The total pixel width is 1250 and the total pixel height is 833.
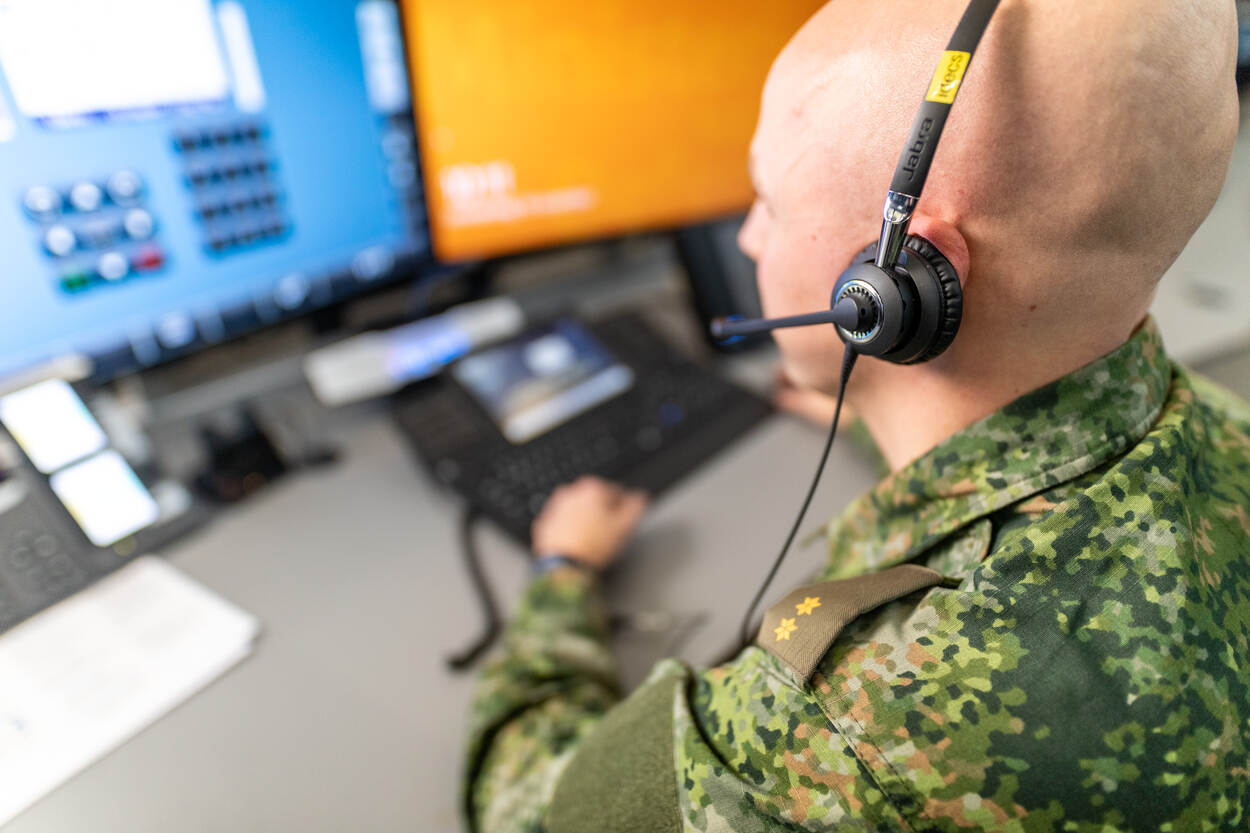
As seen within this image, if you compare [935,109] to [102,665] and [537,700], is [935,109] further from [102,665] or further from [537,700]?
[102,665]

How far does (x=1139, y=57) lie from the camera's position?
13.9 inches

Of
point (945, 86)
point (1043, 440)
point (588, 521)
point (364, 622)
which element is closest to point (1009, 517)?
point (1043, 440)

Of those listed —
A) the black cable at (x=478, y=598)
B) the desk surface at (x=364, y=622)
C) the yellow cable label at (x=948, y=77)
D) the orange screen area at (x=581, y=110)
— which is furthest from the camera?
the orange screen area at (x=581, y=110)

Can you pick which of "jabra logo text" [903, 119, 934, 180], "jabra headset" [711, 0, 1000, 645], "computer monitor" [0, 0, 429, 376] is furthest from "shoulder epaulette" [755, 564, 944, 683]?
"computer monitor" [0, 0, 429, 376]

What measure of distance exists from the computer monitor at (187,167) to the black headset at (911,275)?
607mm

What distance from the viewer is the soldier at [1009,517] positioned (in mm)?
360

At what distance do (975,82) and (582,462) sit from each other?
0.54 metres

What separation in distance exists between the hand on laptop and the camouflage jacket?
0.62ft

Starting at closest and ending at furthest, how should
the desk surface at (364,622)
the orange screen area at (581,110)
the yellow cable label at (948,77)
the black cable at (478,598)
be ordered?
the yellow cable label at (948,77), the desk surface at (364,622), the black cable at (478,598), the orange screen area at (581,110)

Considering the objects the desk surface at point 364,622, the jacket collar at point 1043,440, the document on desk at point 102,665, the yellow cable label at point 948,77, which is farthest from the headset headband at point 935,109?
the document on desk at point 102,665

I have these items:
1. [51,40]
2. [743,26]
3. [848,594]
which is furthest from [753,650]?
[743,26]

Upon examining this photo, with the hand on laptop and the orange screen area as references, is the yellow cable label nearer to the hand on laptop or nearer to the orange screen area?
the hand on laptop

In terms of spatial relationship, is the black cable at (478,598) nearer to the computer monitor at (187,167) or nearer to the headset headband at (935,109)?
the computer monitor at (187,167)

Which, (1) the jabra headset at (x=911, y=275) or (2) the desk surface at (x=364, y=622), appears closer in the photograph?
(1) the jabra headset at (x=911, y=275)
